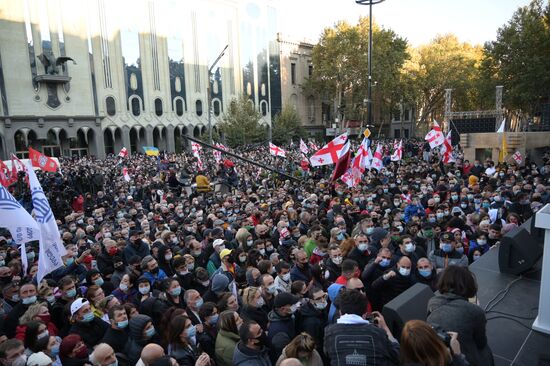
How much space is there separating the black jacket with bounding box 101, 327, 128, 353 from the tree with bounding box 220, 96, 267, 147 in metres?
33.8

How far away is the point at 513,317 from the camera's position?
412 centimetres

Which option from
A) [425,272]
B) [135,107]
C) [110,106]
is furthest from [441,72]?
[425,272]

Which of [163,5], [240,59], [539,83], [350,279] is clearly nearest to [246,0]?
[240,59]

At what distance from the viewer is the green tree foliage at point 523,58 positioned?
27312 millimetres

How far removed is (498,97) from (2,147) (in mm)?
37940

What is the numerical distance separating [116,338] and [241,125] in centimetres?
3540

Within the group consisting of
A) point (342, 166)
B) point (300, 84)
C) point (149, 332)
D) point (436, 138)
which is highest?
point (300, 84)

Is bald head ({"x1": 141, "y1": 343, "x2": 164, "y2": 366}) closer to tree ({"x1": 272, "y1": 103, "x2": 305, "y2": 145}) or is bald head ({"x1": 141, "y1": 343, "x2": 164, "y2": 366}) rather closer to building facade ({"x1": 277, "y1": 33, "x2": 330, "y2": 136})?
tree ({"x1": 272, "y1": 103, "x2": 305, "y2": 145})

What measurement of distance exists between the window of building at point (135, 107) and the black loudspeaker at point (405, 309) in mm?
40293

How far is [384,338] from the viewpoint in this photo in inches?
105

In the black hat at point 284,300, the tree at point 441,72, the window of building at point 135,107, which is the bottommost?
the black hat at point 284,300

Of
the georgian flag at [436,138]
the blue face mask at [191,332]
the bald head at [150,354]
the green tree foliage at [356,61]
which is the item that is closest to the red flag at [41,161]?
the blue face mask at [191,332]

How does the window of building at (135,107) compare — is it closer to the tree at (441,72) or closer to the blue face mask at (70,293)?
the tree at (441,72)

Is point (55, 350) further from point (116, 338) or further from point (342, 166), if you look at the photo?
point (342, 166)
